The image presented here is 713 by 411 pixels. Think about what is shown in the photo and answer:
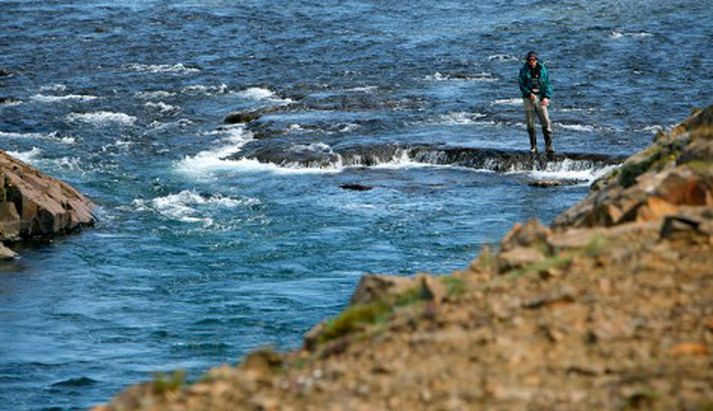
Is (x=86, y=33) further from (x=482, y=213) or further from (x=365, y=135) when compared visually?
(x=482, y=213)

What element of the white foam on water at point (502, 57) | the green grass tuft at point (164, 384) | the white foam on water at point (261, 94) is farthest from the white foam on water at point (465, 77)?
the green grass tuft at point (164, 384)

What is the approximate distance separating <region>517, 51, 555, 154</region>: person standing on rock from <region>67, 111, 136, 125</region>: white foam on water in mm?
13056

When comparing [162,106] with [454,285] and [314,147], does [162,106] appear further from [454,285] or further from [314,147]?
[454,285]

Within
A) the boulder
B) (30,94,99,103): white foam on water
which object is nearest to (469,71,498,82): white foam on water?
(30,94,99,103): white foam on water

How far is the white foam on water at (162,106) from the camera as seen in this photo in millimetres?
43094

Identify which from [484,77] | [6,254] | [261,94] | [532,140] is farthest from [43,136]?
[532,140]

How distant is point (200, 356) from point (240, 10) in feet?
124

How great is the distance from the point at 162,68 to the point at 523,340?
136 ft

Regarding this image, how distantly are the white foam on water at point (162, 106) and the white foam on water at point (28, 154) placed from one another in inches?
212

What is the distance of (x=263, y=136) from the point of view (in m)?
38.9

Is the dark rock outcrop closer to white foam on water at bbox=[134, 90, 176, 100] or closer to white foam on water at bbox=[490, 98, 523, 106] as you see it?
white foam on water at bbox=[490, 98, 523, 106]

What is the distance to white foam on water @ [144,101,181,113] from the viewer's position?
43094 millimetres

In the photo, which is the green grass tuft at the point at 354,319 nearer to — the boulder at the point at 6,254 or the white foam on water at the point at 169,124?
the boulder at the point at 6,254

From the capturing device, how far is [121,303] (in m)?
26.0
